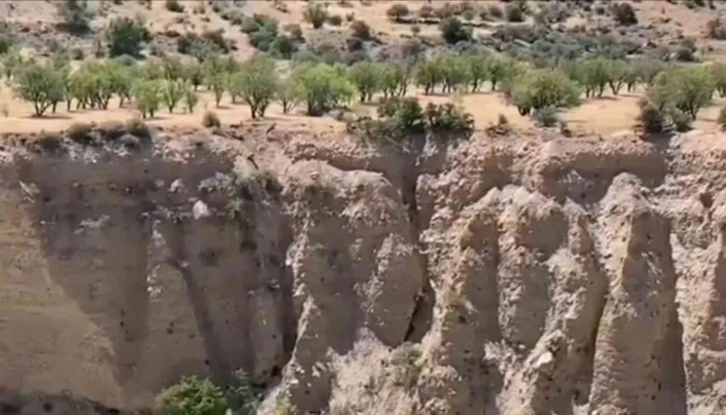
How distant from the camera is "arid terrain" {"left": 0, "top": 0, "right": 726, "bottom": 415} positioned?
28812 millimetres

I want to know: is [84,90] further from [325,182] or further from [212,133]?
[325,182]

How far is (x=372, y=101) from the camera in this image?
127ft

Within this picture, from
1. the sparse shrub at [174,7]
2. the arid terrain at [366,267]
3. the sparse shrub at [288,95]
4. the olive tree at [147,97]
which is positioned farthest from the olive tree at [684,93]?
the sparse shrub at [174,7]

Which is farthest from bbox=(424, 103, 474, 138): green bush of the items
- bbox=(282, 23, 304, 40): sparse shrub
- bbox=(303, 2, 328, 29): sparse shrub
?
bbox=(303, 2, 328, 29): sparse shrub

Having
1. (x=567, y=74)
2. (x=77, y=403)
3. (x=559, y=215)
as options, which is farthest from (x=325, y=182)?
(x=567, y=74)

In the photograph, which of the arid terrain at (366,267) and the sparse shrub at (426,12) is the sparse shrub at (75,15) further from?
the arid terrain at (366,267)

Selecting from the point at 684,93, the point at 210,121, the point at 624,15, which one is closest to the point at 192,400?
the point at 210,121

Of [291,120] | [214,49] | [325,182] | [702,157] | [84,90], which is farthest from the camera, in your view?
[214,49]

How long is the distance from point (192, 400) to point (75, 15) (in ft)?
115

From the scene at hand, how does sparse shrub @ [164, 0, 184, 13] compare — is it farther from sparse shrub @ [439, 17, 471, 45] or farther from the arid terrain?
the arid terrain

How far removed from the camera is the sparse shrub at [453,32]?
2375 inches

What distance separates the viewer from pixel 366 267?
103 feet

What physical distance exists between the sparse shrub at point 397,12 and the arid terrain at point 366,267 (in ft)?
108

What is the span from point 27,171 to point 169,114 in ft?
18.8
